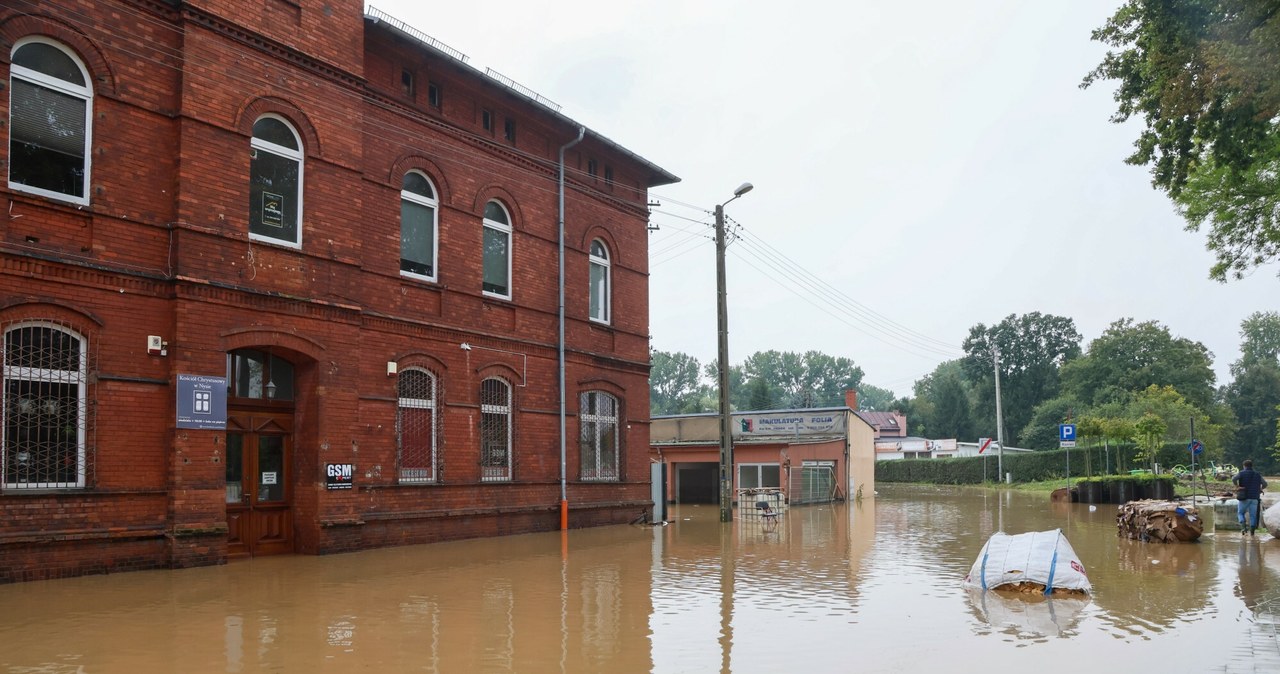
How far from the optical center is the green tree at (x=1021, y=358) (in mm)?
95312

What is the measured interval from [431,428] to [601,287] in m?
7.02

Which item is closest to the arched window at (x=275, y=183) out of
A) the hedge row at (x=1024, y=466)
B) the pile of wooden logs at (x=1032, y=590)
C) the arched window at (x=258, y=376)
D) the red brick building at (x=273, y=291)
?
the red brick building at (x=273, y=291)

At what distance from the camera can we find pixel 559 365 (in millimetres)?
21641

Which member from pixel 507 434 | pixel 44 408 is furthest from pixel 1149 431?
pixel 44 408

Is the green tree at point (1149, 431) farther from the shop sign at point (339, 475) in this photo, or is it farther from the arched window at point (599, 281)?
the shop sign at point (339, 475)

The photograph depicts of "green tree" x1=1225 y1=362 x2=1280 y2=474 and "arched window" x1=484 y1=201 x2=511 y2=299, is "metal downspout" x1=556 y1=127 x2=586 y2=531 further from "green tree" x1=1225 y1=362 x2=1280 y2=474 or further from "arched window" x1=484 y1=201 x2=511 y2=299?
"green tree" x1=1225 y1=362 x2=1280 y2=474

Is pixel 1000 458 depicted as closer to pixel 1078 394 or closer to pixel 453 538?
pixel 1078 394

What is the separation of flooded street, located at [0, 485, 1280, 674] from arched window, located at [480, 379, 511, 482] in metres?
3.13

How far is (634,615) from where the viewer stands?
393 inches

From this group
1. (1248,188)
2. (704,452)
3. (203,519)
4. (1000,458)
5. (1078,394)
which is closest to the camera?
(203,519)

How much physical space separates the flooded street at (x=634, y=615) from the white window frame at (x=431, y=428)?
1.78 meters

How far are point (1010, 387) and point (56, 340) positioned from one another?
94.6 metres

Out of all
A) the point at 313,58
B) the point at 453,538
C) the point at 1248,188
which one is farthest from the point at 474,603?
the point at 1248,188

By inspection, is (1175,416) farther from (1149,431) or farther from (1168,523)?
(1168,523)
